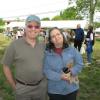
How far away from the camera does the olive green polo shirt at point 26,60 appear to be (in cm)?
453

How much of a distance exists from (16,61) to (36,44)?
0.32 m

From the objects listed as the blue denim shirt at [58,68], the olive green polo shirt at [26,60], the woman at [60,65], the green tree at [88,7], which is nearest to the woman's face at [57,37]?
the woman at [60,65]

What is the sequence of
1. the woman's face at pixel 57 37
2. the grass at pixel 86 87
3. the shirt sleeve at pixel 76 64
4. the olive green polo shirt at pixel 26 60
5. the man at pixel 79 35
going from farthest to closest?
the man at pixel 79 35, the grass at pixel 86 87, the shirt sleeve at pixel 76 64, the woman's face at pixel 57 37, the olive green polo shirt at pixel 26 60

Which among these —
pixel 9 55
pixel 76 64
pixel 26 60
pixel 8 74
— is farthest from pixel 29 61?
pixel 76 64

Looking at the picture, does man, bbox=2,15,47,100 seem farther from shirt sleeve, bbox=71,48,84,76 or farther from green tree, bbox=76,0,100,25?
green tree, bbox=76,0,100,25

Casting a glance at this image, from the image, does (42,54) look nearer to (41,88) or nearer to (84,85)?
(41,88)

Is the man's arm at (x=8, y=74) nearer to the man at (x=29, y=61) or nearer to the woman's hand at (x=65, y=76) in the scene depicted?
the man at (x=29, y=61)

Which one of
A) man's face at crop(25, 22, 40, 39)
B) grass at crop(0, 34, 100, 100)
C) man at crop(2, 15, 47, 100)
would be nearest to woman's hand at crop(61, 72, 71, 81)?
man at crop(2, 15, 47, 100)

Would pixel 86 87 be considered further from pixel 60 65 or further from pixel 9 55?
pixel 9 55

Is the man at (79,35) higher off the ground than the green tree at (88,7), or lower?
higher

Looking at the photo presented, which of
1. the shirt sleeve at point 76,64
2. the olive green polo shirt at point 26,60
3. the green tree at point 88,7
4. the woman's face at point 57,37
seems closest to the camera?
the olive green polo shirt at point 26,60

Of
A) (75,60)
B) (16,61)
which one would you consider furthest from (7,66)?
(75,60)

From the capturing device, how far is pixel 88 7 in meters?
58.7

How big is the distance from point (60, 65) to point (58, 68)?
45 millimetres
